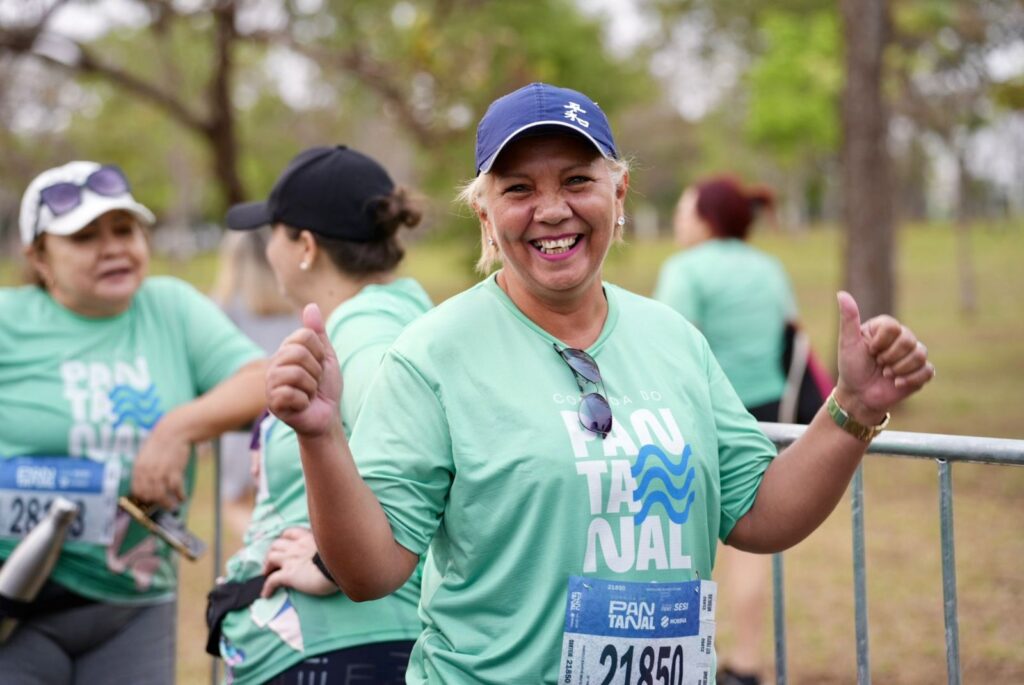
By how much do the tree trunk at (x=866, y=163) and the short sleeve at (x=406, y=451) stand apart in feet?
36.1

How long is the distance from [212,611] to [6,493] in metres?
0.86

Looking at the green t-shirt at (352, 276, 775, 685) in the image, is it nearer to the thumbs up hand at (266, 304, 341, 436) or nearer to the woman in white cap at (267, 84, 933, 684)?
the woman in white cap at (267, 84, 933, 684)

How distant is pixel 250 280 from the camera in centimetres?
634

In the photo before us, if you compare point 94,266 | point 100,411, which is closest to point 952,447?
point 100,411

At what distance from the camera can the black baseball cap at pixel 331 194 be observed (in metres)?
2.98

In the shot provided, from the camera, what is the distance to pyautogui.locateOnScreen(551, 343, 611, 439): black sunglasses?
2.17 m

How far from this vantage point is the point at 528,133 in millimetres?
2223

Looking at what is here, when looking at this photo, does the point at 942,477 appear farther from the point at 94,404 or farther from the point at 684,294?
the point at 684,294

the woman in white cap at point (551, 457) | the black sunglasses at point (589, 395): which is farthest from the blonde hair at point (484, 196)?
the black sunglasses at point (589, 395)

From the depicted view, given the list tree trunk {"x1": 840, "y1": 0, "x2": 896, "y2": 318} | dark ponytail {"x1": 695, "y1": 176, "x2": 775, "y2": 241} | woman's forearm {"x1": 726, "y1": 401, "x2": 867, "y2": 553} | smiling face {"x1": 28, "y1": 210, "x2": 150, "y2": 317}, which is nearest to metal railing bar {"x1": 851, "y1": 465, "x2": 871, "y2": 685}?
woman's forearm {"x1": 726, "y1": 401, "x2": 867, "y2": 553}

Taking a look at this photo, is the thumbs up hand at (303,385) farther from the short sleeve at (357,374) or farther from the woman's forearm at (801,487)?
the woman's forearm at (801,487)

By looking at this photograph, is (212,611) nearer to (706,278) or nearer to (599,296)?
(599,296)

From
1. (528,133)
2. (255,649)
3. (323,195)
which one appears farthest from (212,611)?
(528,133)

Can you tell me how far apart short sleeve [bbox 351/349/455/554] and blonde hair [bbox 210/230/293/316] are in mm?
4126
